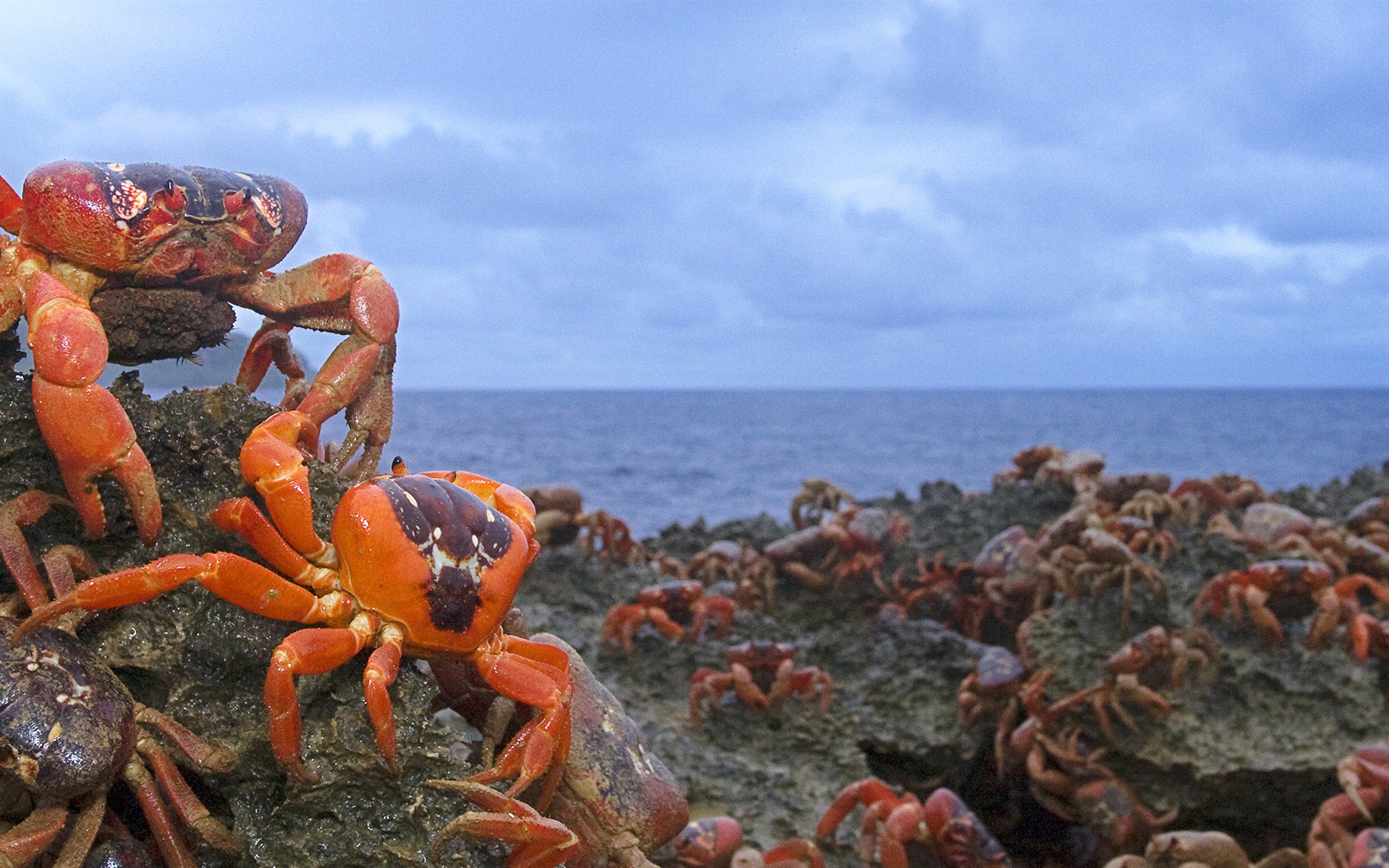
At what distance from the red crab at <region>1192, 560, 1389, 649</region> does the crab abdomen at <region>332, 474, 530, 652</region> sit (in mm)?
5889

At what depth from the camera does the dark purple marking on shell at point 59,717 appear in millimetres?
2613

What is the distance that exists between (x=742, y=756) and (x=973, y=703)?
189 cm

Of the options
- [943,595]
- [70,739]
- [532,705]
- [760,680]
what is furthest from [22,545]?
[943,595]

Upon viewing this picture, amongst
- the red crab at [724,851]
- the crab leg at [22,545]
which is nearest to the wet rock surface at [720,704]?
the crab leg at [22,545]

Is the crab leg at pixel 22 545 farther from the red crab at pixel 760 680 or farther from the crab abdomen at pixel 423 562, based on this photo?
the red crab at pixel 760 680

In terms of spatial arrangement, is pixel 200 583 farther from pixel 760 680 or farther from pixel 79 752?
pixel 760 680

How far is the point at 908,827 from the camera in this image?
5.73 m

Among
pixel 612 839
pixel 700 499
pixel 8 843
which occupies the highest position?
pixel 8 843

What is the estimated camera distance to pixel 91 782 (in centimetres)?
270

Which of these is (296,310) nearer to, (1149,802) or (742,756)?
(742,756)

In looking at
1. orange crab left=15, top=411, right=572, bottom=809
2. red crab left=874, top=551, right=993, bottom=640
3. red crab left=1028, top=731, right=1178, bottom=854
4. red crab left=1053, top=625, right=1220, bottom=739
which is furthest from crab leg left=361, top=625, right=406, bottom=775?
red crab left=874, top=551, right=993, bottom=640

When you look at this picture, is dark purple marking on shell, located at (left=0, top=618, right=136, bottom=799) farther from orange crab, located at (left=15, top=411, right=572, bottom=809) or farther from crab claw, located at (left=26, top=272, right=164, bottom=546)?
crab claw, located at (left=26, top=272, right=164, bottom=546)

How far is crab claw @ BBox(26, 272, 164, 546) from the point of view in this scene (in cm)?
276

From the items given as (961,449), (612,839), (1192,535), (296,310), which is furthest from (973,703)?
(961,449)
